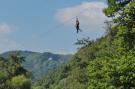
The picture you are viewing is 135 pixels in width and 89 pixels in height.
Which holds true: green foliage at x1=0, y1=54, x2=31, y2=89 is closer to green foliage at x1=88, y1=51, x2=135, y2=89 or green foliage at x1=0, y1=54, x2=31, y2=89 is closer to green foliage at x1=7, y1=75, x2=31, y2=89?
green foliage at x1=7, y1=75, x2=31, y2=89

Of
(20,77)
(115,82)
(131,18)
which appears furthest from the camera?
(20,77)

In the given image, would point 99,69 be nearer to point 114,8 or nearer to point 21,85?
point 114,8

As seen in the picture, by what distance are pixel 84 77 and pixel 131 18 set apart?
7621cm

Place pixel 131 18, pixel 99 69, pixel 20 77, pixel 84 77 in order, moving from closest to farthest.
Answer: pixel 131 18 → pixel 99 69 → pixel 20 77 → pixel 84 77

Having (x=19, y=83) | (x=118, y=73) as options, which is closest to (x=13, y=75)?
(x=19, y=83)

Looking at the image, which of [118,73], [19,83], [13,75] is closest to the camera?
[118,73]

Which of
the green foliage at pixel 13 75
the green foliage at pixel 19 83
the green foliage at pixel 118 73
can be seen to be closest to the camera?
the green foliage at pixel 118 73

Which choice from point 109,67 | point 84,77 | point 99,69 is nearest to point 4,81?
point 84,77

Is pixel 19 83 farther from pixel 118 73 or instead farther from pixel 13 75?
pixel 118 73

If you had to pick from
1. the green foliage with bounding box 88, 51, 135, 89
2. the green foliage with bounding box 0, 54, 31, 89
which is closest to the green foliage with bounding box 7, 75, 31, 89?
the green foliage with bounding box 0, 54, 31, 89

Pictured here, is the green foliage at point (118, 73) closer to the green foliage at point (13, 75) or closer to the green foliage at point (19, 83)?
the green foliage at point (19, 83)

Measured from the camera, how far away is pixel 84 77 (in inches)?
4906

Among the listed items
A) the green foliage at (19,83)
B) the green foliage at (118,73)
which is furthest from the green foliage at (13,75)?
the green foliage at (118,73)

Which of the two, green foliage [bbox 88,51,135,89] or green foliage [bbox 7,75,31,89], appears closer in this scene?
green foliage [bbox 88,51,135,89]
